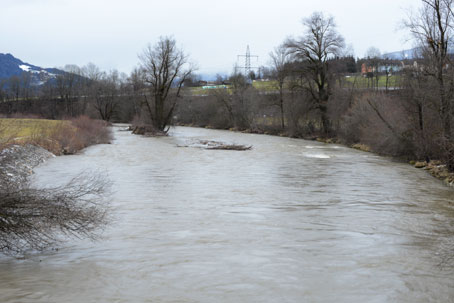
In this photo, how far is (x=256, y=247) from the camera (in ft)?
33.1

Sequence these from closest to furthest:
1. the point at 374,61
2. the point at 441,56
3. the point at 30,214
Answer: the point at 30,214
the point at 441,56
the point at 374,61

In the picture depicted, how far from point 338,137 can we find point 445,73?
2075 cm

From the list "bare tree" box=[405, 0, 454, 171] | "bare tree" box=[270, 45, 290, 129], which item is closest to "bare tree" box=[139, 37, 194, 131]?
"bare tree" box=[270, 45, 290, 129]

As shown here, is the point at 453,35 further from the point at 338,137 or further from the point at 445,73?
the point at 338,137

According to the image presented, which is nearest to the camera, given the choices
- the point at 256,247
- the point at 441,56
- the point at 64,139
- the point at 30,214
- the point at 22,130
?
the point at 30,214

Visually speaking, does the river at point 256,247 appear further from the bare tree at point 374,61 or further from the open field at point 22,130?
the bare tree at point 374,61

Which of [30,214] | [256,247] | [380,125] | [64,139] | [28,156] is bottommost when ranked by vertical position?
[256,247]

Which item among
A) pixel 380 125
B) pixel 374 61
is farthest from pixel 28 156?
pixel 374 61

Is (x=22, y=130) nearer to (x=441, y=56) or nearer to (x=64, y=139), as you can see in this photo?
(x=64, y=139)

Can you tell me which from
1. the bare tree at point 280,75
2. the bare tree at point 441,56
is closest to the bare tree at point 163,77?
the bare tree at point 280,75

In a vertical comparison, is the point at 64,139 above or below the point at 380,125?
below

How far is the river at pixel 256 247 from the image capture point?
303 inches

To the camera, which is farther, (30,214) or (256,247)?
(256,247)

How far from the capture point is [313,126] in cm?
4906
